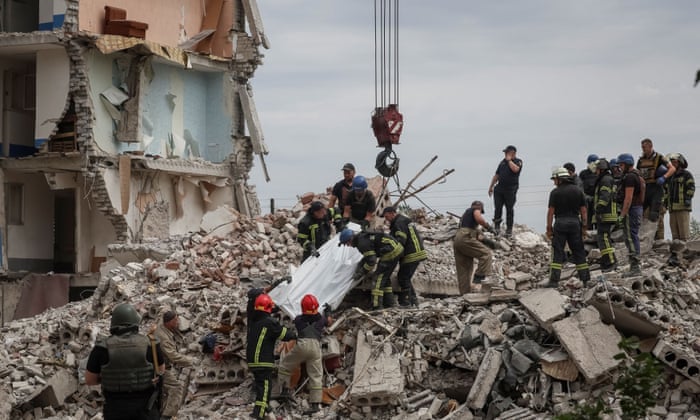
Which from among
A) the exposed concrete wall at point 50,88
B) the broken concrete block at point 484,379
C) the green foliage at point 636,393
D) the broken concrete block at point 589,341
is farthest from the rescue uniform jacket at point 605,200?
the exposed concrete wall at point 50,88

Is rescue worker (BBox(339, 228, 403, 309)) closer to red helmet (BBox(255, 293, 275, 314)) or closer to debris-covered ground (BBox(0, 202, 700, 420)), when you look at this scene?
debris-covered ground (BBox(0, 202, 700, 420))

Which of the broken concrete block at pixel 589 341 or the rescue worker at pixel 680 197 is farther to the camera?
the rescue worker at pixel 680 197

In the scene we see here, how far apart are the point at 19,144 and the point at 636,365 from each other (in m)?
21.8

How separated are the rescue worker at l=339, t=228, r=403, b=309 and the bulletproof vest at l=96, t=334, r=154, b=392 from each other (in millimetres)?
5336

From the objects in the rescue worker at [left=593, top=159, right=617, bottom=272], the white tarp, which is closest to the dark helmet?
the rescue worker at [left=593, top=159, right=617, bottom=272]

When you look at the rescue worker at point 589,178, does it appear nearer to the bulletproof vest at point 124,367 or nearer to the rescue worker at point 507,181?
the rescue worker at point 507,181

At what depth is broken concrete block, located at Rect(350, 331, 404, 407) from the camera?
11875mm

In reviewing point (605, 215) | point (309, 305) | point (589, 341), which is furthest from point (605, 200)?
point (309, 305)

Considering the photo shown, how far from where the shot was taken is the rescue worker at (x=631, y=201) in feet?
46.4

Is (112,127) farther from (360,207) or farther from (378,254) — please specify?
(378,254)

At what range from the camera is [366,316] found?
13.4 meters

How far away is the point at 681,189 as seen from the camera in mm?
15820

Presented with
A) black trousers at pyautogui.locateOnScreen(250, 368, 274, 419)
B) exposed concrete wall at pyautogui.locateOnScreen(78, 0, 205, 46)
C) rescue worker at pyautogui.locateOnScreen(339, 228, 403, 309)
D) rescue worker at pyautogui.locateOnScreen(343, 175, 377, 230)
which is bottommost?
black trousers at pyautogui.locateOnScreen(250, 368, 274, 419)

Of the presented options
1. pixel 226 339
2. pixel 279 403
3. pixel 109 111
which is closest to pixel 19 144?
pixel 109 111
